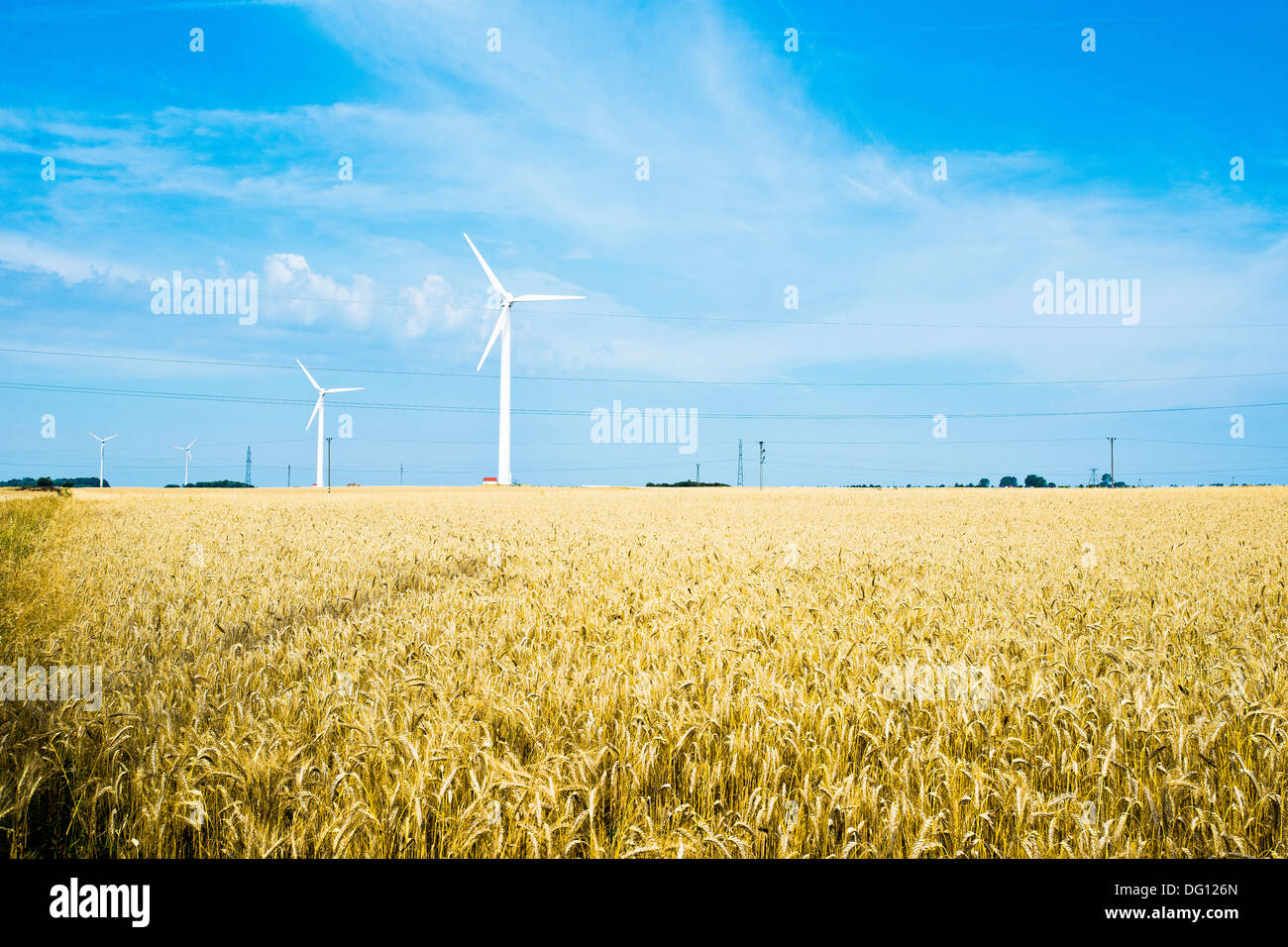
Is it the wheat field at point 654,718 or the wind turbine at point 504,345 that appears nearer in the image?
the wheat field at point 654,718

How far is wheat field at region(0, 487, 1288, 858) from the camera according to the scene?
3326mm

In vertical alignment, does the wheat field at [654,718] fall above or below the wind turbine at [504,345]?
below

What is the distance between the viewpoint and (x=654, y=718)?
4.61 meters

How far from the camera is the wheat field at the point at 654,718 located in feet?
10.9

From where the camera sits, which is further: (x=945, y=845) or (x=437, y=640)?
(x=437, y=640)

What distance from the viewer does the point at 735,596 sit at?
8930mm

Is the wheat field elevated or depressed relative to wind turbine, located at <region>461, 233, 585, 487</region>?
depressed

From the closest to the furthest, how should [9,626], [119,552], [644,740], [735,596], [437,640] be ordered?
[644,740]
[437,640]
[9,626]
[735,596]
[119,552]

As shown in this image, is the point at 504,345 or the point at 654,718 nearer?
the point at 654,718
